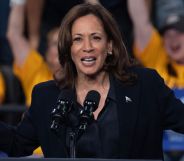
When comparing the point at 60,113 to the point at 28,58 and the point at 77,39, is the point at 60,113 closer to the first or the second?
the point at 77,39

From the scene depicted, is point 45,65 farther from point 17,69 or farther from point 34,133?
point 34,133

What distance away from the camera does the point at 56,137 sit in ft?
10.1

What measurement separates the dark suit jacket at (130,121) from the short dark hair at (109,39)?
0.05m

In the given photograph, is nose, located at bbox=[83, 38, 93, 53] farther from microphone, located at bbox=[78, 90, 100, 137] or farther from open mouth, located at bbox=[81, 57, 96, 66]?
microphone, located at bbox=[78, 90, 100, 137]

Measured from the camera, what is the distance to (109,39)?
3.30 m

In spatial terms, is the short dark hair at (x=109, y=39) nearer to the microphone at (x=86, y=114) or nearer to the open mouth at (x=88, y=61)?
the open mouth at (x=88, y=61)

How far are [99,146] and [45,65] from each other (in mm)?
2247

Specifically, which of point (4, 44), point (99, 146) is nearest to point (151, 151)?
Result: point (99, 146)

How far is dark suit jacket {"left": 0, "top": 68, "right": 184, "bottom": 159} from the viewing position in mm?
3090

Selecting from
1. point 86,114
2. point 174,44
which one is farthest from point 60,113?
point 174,44

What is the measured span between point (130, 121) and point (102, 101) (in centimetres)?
20

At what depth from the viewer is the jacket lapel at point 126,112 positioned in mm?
3057

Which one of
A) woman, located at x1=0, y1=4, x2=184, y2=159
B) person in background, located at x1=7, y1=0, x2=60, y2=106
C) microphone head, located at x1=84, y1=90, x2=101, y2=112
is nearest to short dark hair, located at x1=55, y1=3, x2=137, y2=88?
woman, located at x1=0, y1=4, x2=184, y2=159

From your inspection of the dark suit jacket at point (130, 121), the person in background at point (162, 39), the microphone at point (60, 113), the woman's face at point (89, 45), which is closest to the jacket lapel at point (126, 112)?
the dark suit jacket at point (130, 121)
